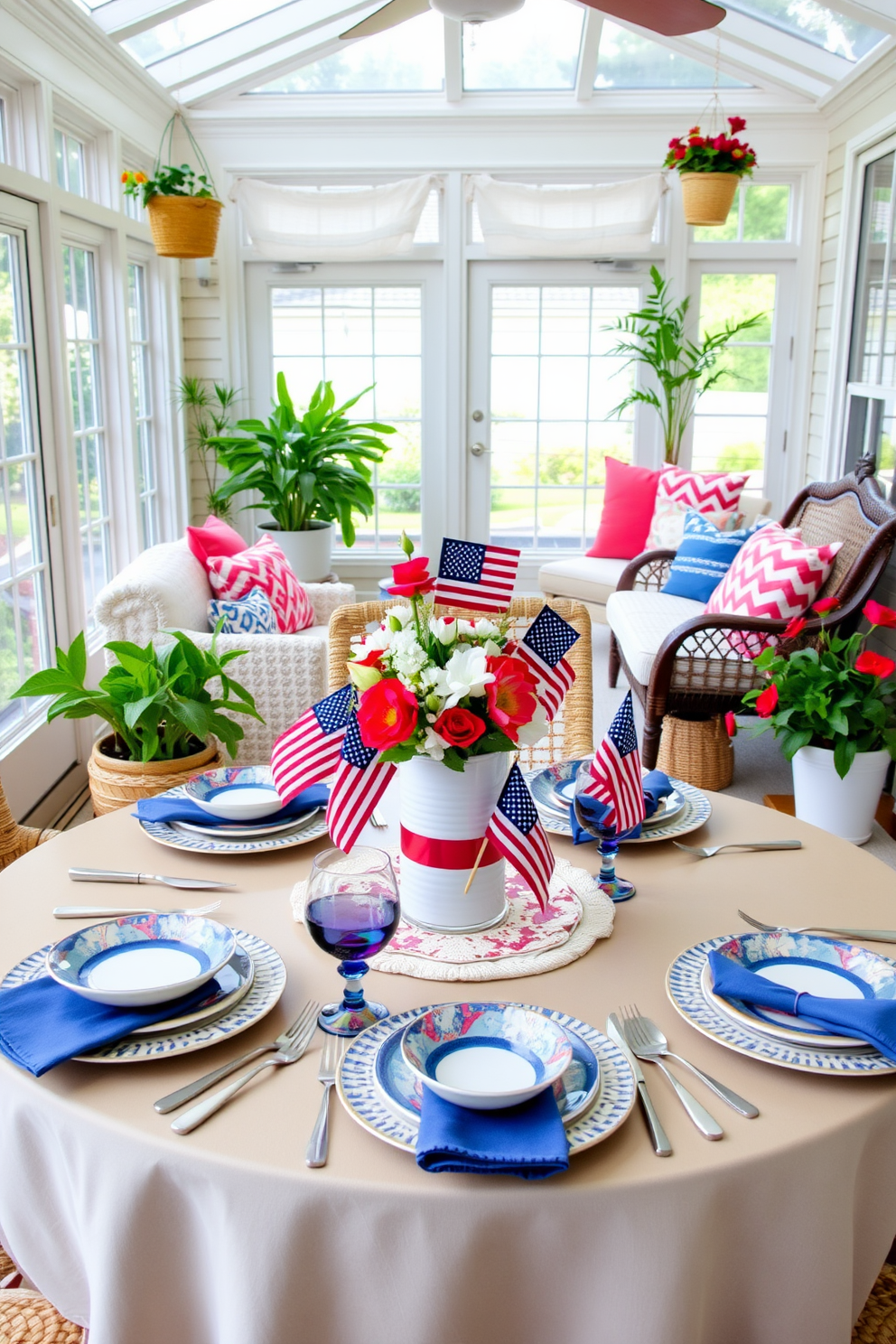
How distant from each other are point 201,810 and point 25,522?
2386mm

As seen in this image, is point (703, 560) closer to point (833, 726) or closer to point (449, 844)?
point (833, 726)

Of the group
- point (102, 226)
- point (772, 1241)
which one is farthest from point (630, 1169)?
point (102, 226)

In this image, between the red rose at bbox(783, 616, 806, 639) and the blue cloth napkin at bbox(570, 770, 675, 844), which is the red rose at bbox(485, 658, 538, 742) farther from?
the red rose at bbox(783, 616, 806, 639)

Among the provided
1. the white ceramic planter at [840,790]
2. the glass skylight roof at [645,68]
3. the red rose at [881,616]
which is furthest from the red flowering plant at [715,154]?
the white ceramic planter at [840,790]

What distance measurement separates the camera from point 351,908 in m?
1.08

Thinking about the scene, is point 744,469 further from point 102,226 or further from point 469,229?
point 102,226

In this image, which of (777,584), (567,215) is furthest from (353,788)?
(567,215)

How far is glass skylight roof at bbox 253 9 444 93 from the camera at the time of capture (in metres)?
5.55

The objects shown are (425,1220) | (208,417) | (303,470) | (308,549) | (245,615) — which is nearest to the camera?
(425,1220)

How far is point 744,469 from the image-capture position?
6.18 metres

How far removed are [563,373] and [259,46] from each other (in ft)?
7.23

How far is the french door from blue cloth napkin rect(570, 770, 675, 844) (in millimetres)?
2253

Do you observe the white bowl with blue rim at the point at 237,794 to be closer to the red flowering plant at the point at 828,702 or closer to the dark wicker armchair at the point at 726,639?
the red flowering plant at the point at 828,702

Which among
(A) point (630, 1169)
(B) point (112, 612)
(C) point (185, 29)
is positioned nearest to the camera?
Result: (A) point (630, 1169)
